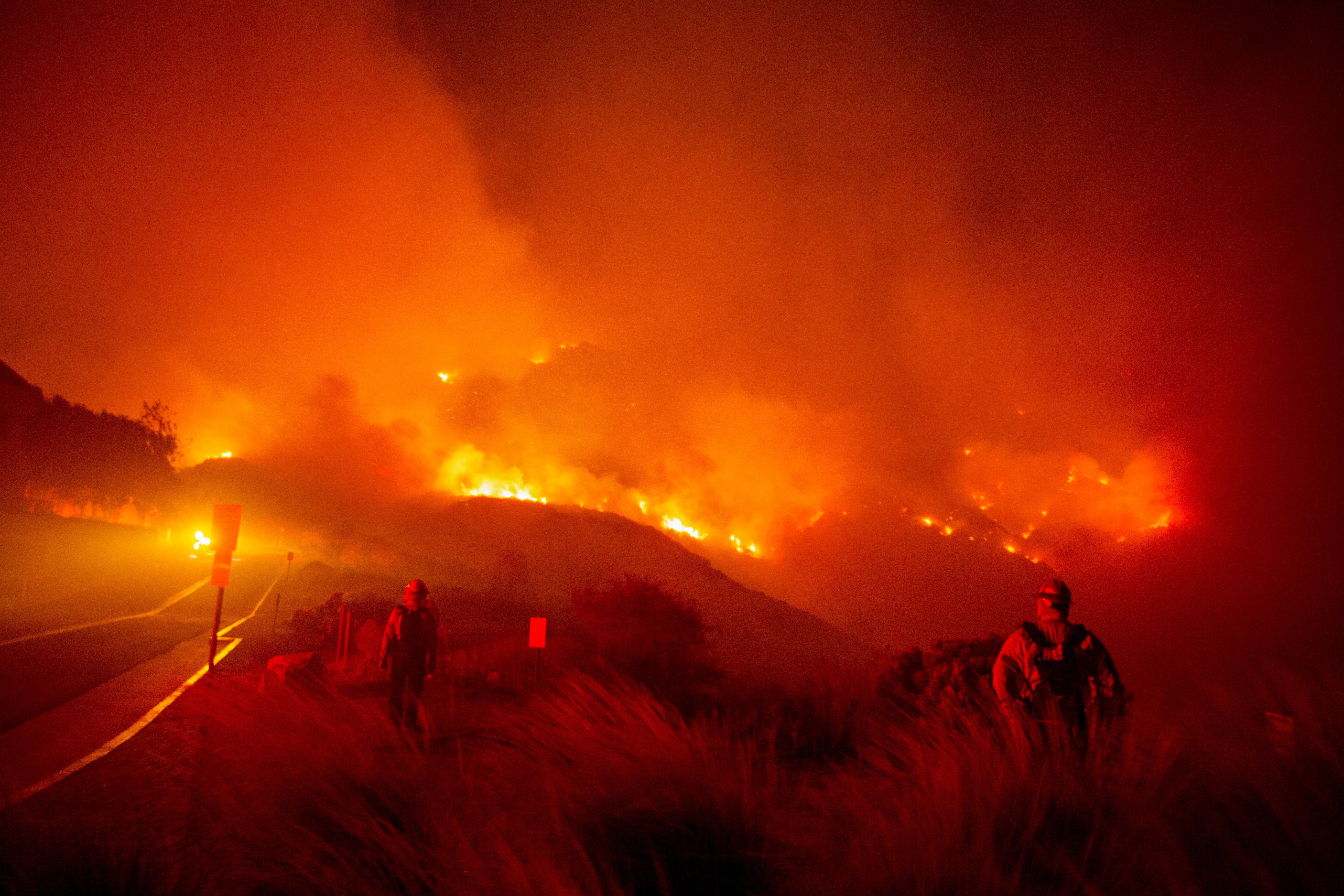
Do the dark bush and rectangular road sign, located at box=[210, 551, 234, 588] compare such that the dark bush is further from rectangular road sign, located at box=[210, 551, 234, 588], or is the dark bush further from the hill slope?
the hill slope

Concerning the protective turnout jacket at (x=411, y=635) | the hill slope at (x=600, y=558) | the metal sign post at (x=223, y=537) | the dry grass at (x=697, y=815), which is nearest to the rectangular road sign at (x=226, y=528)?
the metal sign post at (x=223, y=537)

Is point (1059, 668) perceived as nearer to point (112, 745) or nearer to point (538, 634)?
point (538, 634)

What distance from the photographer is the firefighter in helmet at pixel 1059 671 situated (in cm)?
561

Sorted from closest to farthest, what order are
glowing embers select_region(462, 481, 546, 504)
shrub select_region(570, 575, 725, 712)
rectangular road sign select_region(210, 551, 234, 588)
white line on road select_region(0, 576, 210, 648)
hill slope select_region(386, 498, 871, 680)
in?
rectangular road sign select_region(210, 551, 234, 588) → shrub select_region(570, 575, 725, 712) → white line on road select_region(0, 576, 210, 648) → hill slope select_region(386, 498, 871, 680) → glowing embers select_region(462, 481, 546, 504)

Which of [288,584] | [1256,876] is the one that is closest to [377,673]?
[1256,876]

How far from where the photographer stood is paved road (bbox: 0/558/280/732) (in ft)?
35.1

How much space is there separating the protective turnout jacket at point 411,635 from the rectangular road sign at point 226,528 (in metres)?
5.46

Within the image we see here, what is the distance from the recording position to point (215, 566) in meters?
13.0

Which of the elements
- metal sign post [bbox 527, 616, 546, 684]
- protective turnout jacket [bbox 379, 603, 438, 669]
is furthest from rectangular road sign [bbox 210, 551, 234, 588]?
metal sign post [bbox 527, 616, 546, 684]

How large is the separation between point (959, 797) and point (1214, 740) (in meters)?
3.06

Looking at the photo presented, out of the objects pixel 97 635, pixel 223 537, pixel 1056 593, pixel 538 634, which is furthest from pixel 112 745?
pixel 97 635

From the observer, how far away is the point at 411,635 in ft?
28.9

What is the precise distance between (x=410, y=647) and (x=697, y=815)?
655cm

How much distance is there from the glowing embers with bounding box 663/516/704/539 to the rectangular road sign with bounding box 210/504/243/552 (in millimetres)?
73473
